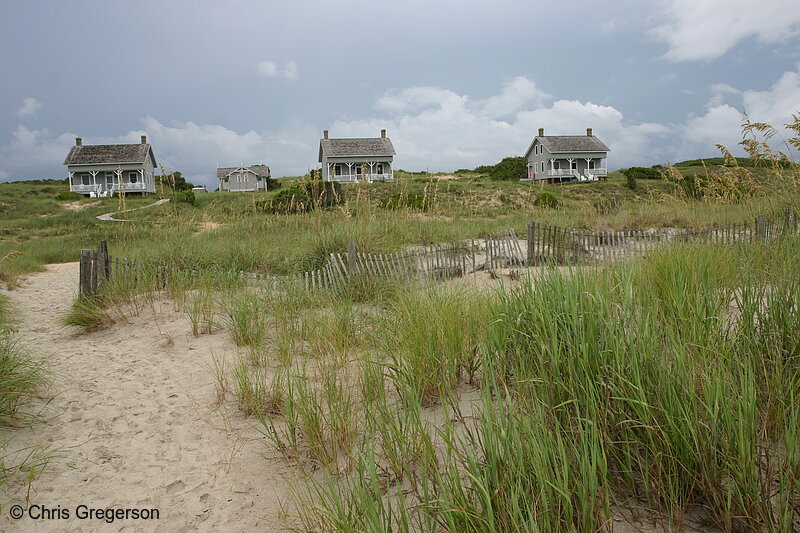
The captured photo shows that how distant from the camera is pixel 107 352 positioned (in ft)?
18.6

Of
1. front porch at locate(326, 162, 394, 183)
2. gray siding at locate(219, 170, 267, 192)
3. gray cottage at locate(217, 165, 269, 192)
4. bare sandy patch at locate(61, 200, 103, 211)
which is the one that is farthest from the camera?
gray cottage at locate(217, 165, 269, 192)

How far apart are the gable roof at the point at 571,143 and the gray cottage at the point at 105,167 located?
41.3 m

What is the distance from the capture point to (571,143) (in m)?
53.8

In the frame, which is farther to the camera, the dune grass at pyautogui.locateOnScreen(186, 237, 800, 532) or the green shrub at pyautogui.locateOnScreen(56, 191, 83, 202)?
the green shrub at pyautogui.locateOnScreen(56, 191, 83, 202)

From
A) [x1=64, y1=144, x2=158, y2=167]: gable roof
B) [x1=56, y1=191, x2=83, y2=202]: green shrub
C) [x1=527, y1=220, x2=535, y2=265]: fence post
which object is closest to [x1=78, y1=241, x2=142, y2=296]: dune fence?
[x1=527, y1=220, x2=535, y2=265]: fence post

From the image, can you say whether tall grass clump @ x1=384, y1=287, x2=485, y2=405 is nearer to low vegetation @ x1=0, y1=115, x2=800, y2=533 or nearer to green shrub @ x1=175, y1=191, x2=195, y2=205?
low vegetation @ x1=0, y1=115, x2=800, y2=533

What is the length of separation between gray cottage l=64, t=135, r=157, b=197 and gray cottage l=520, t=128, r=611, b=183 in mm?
40709

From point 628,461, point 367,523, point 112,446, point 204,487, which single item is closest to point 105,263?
point 112,446

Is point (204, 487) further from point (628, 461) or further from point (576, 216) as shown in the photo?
point (576, 216)

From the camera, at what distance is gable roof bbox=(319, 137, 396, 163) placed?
169ft

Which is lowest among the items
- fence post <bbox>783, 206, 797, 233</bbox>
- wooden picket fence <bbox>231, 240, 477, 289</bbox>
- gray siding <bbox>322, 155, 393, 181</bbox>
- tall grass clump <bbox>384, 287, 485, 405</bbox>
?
tall grass clump <bbox>384, 287, 485, 405</bbox>

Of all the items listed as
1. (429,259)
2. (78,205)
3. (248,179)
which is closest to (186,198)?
(78,205)

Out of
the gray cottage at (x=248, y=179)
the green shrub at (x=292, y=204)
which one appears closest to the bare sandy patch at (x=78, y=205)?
the gray cottage at (x=248, y=179)

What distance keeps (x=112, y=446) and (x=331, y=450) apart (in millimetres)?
1854
